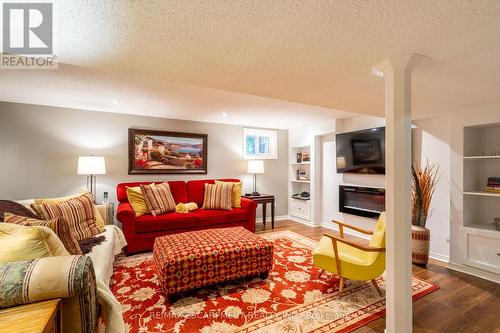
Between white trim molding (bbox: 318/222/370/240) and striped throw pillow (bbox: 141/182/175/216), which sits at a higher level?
striped throw pillow (bbox: 141/182/175/216)

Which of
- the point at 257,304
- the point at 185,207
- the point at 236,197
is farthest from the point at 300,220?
the point at 257,304

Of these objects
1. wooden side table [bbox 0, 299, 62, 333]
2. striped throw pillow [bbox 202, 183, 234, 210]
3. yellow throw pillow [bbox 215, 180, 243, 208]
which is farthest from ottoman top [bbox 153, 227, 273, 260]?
yellow throw pillow [bbox 215, 180, 243, 208]

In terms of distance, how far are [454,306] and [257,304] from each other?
6.02ft

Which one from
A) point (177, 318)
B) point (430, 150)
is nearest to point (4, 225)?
point (177, 318)

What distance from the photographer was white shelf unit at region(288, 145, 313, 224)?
16.8 feet

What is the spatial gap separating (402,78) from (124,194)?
13.0ft

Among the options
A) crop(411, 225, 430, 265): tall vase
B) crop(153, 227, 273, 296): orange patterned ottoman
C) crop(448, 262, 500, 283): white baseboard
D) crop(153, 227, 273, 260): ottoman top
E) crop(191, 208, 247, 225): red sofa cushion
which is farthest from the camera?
crop(191, 208, 247, 225): red sofa cushion

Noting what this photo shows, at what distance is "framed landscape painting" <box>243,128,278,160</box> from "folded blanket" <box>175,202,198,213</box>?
5.86ft

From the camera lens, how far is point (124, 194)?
12.0ft

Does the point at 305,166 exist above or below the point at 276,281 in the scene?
above

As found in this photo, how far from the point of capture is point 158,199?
3.55 meters

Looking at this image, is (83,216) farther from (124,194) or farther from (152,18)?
(152,18)

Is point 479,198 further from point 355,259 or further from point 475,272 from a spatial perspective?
point 355,259

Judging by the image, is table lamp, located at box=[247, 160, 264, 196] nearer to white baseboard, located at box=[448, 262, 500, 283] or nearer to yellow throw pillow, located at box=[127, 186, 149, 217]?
yellow throw pillow, located at box=[127, 186, 149, 217]
